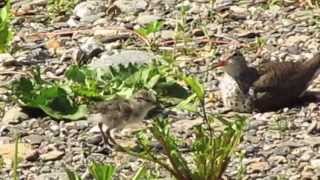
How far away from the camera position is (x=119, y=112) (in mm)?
6250

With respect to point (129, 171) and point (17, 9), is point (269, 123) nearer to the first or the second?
point (129, 171)

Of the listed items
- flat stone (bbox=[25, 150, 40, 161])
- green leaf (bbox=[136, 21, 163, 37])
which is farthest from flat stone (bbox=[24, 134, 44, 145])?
green leaf (bbox=[136, 21, 163, 37])

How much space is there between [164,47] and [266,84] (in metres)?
1.32

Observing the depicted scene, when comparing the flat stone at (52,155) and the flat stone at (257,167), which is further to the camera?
the flat stone at (52,155)

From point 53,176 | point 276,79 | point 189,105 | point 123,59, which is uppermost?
point 123,59

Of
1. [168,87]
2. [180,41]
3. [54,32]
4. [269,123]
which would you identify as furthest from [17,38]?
[269,123]

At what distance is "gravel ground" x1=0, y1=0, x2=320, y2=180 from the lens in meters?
6.05

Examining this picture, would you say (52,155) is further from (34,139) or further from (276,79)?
(276,79)

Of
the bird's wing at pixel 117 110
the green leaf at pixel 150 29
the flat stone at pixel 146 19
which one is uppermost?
the flat stone at pixel 146 19

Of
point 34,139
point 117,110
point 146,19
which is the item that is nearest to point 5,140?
point 34,139

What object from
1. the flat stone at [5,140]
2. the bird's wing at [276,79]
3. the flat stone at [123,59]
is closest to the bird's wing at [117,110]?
the flat stone at [5,140]

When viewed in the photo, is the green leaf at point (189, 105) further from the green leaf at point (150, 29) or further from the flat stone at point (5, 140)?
the green leaf at point (150, 29)

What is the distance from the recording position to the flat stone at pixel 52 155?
242 inches

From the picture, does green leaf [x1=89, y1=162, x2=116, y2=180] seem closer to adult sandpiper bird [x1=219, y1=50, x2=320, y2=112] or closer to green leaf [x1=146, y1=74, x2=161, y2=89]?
adult sandpiper bird [x1=219, y1=50, x2=320, y2=112]
